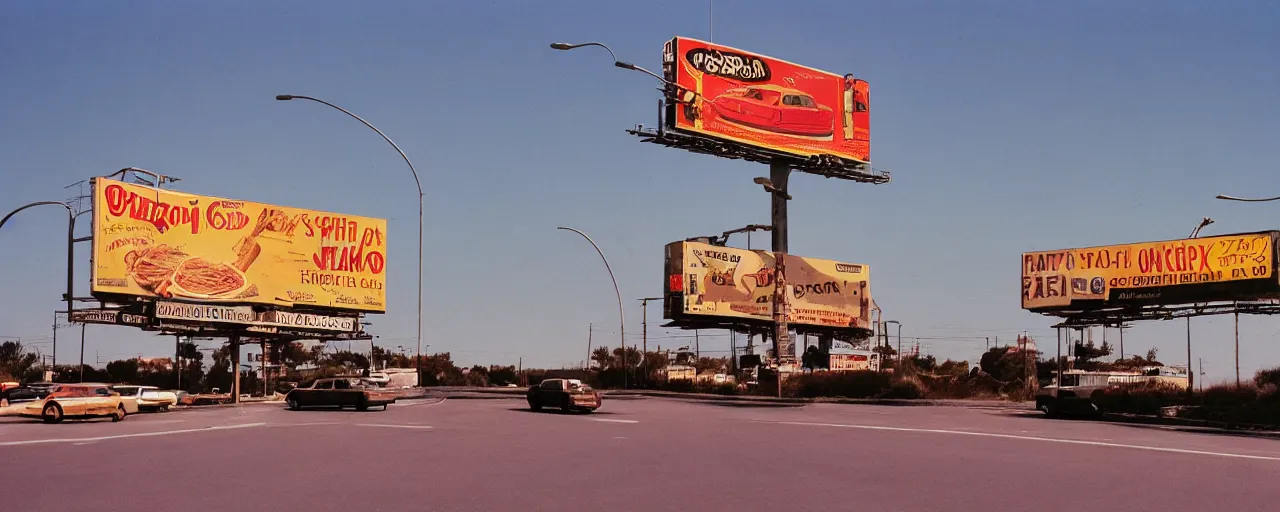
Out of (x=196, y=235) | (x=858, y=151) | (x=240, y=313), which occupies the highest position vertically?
(x=858, y=151)

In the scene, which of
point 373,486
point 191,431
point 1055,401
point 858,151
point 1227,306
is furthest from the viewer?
point 858,151

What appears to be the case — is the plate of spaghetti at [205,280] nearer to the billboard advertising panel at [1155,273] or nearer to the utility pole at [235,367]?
the utility pole at [235,367]

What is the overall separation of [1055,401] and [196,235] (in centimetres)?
4339

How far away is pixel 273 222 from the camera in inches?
2539

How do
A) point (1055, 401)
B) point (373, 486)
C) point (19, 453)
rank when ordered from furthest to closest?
point (1055, 401) → point (19, 453) → point (373, 486)

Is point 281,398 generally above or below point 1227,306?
below

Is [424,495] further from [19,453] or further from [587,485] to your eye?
[19,453]

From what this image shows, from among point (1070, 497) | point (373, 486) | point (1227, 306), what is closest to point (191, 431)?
point (373, 486)

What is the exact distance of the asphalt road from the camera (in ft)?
44.4

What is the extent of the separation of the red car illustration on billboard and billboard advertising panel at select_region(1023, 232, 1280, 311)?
1761cm

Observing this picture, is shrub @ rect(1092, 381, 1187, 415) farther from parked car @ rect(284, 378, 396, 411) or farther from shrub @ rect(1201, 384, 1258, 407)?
parked car @ rect(284, 378, 396, 411)

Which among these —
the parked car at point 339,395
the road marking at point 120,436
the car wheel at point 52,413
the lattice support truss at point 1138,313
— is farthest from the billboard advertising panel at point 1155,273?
the car wheel at point 52,413

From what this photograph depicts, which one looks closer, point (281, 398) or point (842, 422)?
point (842, 422)

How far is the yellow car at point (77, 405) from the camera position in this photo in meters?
31.9
